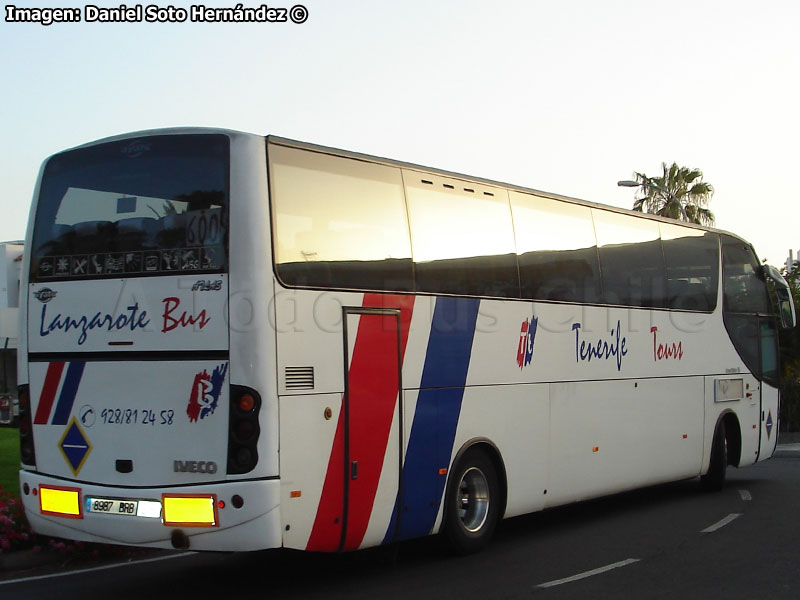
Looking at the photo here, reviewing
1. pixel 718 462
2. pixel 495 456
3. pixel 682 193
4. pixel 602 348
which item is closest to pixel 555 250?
pixel 602 348

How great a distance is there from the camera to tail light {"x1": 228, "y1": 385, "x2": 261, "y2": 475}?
7.61 metres

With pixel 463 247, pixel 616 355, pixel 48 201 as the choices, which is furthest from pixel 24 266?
pixel 616 355

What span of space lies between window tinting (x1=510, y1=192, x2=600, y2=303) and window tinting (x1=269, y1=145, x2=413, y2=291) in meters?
2.20

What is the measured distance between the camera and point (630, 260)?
13.2 m

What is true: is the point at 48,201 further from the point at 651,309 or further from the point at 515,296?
the point at 651,309

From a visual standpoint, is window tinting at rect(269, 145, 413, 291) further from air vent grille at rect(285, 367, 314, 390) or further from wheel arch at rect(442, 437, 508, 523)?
wheel arch at rect(442, 437, 508, 523)

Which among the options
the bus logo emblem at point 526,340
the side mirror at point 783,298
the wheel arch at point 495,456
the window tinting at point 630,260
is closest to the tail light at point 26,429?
the wheel arch at point 495,456

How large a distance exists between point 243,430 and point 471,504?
336 cm

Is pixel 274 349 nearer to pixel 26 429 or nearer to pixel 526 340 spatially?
pixel 26 429

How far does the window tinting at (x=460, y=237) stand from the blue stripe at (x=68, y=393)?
9.89 feet

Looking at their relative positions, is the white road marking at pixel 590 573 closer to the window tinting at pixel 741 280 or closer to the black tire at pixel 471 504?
the black tire at pixel 471 504

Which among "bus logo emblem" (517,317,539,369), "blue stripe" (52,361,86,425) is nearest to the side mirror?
"bus logo emblem" (517,317,539,369)

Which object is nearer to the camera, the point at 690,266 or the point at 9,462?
the point at 690,266

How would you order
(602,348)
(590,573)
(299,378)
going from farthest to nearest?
(602,348) < (590,573) < (299,378)
